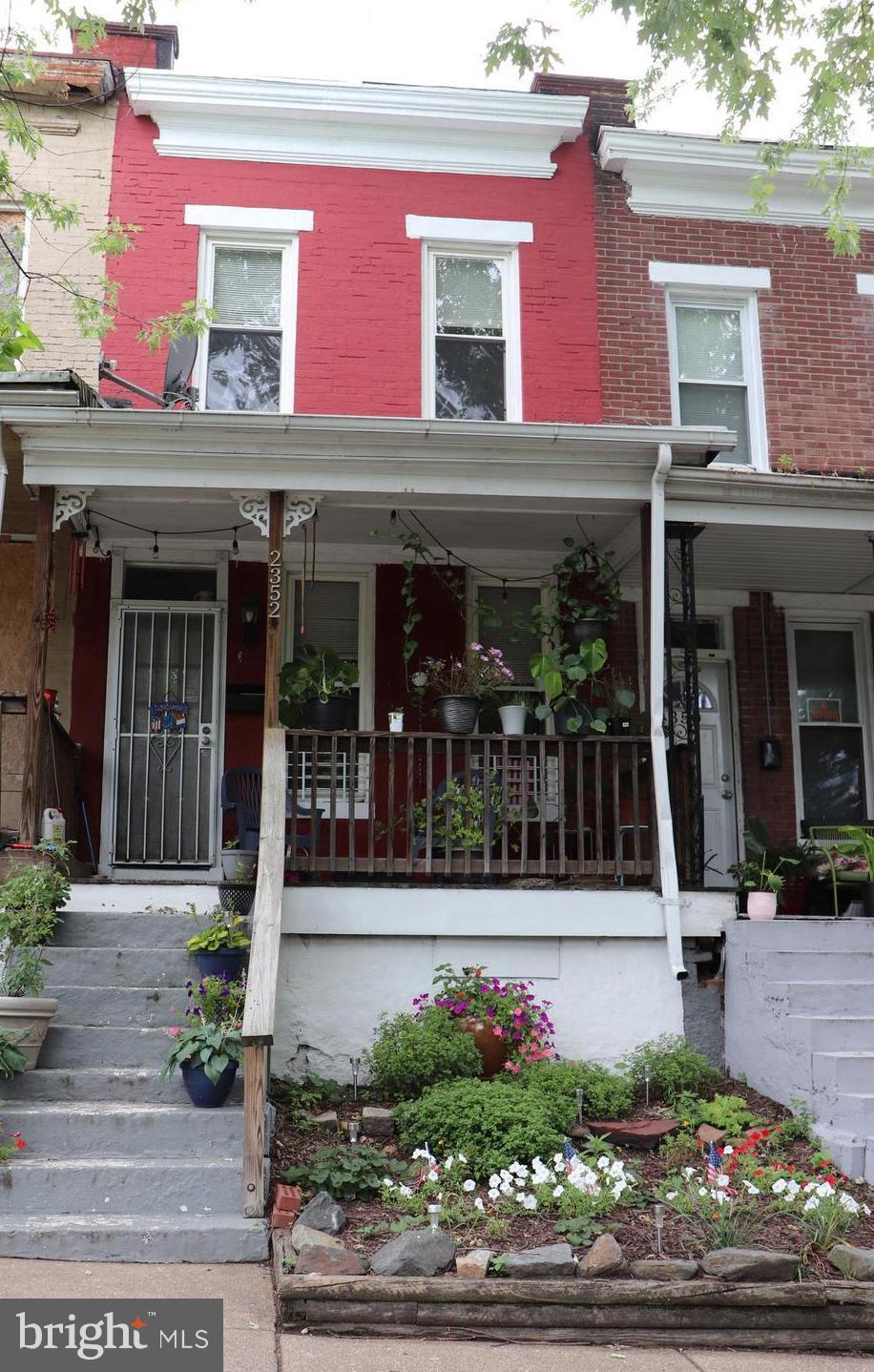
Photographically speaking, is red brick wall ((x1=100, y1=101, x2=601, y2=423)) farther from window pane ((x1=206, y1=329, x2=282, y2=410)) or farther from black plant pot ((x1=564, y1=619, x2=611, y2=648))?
Answer: black plant pot ((x1=564, y1=619, x2=611, y2=648))

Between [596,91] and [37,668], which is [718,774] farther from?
[596,91]

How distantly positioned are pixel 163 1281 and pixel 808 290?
9.41m

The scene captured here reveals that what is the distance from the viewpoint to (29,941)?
659 centimetres

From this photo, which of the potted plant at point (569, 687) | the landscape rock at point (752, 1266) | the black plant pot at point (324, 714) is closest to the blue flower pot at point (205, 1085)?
the landscape rock at point (752, 1266)

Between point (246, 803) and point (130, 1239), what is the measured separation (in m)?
4.47

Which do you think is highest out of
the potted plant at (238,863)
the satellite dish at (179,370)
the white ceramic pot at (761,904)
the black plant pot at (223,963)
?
the satellite dish at (179,370)

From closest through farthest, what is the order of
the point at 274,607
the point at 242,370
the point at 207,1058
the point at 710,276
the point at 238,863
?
the point at 207,1058
the point at 274,607
the point at 238,863
the point at 242,370
the point at 710,276

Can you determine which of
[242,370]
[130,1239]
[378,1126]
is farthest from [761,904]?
[242,370]

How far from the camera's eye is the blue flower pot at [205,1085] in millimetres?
5875

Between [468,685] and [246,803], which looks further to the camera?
[246,803]

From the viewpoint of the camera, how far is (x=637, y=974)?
7555mm

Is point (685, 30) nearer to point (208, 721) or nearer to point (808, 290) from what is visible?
point (808, 290)

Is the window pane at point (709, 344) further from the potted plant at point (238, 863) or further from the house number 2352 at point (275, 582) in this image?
the potted plant at point (238, 863)

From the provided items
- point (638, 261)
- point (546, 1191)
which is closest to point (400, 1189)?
point (546, 1191)
